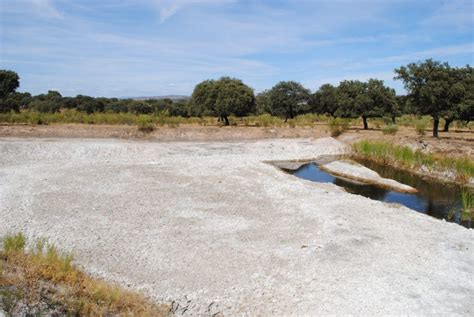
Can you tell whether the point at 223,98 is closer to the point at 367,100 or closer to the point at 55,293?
the point at 367,100

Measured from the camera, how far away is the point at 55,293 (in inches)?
287

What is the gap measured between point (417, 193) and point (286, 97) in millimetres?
40766

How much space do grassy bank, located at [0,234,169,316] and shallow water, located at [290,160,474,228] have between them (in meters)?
12.3

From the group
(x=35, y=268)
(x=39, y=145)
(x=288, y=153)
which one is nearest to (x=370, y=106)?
(x=288, y=153)

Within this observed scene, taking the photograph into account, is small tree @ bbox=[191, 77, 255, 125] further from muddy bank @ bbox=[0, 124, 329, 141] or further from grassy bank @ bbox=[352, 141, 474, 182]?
grassy bank @ bbox=[352, 141, 474, 182]

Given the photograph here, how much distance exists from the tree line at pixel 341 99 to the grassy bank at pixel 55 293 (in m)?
27.6

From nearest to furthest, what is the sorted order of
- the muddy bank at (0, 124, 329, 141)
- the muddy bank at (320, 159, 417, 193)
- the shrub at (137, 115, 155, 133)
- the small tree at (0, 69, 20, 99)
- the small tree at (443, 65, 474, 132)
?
the muddy bank at (320, 159, 417, 193)
the small tree at (443, 65, 474, 132)
the muddy bank at (0, 124, 329, 141)
the shrub at (137, 115, 155, 133)
the small tree at (0, 69, 20, 99)

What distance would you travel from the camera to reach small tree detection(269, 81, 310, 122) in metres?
58.4

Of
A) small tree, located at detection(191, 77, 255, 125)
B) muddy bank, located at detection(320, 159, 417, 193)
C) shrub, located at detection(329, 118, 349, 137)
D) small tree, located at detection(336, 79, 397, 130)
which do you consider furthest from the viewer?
small tree, located at detection(191, 77, 255, 125)

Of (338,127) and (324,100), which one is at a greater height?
(324,100)

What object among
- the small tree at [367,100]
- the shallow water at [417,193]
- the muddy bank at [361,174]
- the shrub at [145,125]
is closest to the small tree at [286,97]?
the small tree at [367,100]

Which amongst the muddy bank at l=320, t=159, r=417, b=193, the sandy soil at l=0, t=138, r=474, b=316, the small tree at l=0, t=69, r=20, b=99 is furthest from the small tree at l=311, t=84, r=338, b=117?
the sandy soil at l=0, t=138, r=474, b=316

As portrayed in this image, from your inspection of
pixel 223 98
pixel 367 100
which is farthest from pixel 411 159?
pixel 223 98

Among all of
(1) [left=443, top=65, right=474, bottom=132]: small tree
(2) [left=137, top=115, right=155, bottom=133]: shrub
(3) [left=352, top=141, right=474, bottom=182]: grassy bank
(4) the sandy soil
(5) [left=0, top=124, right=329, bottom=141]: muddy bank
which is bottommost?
(4) the sandy soil
